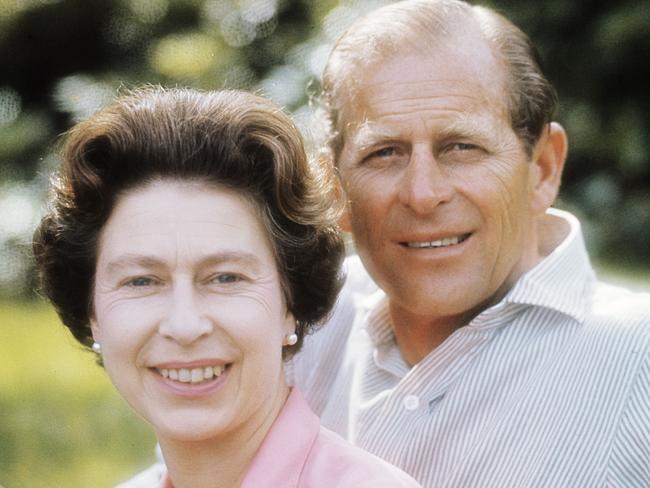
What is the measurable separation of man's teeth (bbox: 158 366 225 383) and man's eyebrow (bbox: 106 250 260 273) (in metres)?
0.22

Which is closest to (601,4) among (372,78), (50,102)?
(372,78)

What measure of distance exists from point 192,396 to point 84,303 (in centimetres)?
49

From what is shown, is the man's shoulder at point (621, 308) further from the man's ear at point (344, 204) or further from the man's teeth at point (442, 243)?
the man's ear at point (344, 204)

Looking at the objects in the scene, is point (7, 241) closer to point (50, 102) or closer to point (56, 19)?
point (50, 102)

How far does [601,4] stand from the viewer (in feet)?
17.5

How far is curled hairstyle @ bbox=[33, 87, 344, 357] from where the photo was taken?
8.61ft

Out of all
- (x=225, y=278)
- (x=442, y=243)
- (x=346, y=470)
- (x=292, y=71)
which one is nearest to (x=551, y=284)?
(x=442, y=243)

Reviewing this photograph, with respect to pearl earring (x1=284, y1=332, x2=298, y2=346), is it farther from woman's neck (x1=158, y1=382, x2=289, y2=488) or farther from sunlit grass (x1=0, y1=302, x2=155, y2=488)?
sunlit grass (x1=0, y1=302, x2=155, y2=488)

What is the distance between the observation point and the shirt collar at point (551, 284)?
312 cm

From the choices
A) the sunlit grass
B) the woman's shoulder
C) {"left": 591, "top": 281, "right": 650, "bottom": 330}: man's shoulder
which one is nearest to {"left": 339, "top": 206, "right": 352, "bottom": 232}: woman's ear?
{"left": 591, "top": 281, "right": 650, "bottom": 330}: man's shoulder

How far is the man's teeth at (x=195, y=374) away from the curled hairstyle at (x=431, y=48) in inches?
37.7

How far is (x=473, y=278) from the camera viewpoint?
10.5 feet

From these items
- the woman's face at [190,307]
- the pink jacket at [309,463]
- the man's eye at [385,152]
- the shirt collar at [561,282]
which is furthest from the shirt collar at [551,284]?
the woman's face at [190,307]

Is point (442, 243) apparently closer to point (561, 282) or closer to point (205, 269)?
point (561, 282)
